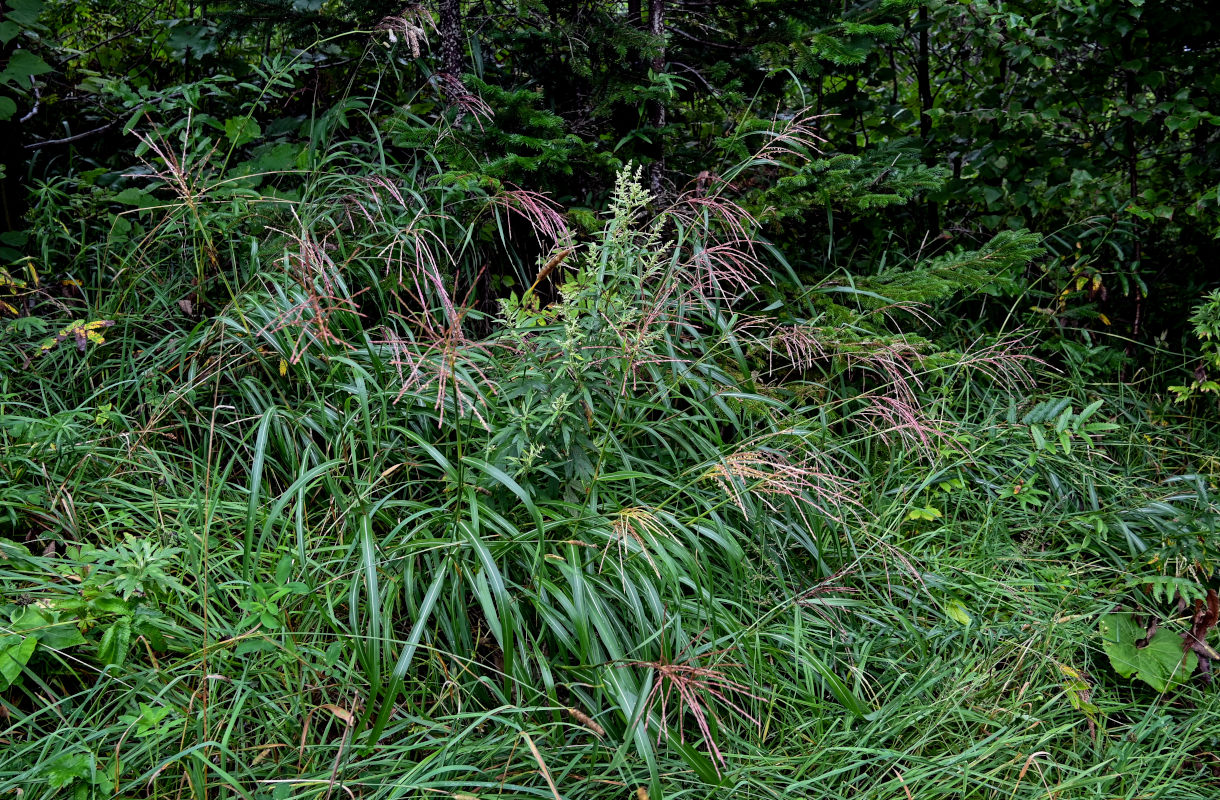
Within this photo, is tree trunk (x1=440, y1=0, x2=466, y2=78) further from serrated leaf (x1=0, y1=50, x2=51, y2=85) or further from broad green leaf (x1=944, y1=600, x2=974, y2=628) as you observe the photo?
broad green leaf (x1=944, y1=600, x2=974, y2=628)

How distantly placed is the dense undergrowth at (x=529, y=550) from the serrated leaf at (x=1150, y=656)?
24 mm

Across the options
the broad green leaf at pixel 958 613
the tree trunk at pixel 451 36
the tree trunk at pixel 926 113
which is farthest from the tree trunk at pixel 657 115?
the broad green leaf at pixel 958 613

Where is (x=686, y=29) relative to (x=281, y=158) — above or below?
above

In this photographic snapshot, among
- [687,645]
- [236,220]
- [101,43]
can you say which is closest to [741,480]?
[687,645]

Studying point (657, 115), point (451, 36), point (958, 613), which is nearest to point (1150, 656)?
point (958, 613)

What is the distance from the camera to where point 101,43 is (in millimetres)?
3830

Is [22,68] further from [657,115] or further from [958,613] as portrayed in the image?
[958,613]

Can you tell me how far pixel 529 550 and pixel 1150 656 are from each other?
1.64 meters

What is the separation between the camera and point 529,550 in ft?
6.45

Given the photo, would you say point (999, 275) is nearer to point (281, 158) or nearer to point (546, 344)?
point (546, 344)

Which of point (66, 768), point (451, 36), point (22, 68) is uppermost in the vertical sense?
point (451, 36)

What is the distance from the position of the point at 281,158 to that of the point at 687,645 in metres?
2.44

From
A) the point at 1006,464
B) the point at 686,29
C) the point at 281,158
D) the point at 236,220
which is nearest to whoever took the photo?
the point at 236,220

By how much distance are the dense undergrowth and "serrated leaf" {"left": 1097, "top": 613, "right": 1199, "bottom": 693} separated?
0.02 m
